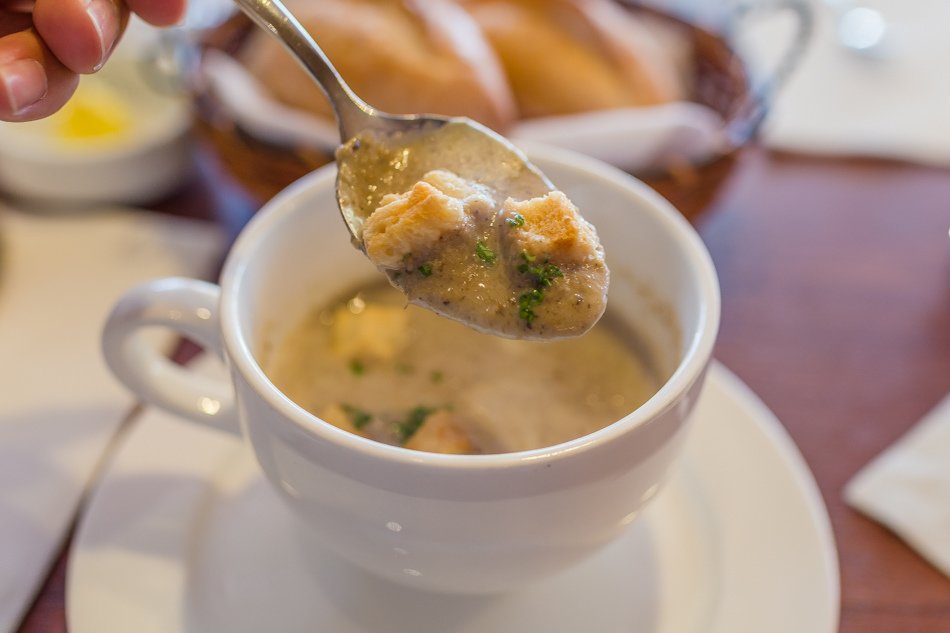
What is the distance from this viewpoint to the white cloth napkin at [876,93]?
174 centimetres

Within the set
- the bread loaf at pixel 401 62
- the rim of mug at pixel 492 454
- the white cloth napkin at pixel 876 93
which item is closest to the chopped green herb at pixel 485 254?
the rim of mug at pixel 492 454

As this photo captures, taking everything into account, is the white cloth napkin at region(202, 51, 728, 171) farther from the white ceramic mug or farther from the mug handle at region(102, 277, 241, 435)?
the mug handle at region(102, 277, 241, 435)

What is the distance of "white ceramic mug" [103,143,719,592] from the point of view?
708mm

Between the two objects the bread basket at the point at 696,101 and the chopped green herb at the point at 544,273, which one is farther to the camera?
the bread basket at the point at 696,101

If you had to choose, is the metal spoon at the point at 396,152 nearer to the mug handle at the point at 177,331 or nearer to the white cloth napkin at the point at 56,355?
the mug handle at the point at 177,331

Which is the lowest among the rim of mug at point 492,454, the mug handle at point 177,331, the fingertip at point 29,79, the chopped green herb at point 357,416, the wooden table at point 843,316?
the wooden table at point 843,316

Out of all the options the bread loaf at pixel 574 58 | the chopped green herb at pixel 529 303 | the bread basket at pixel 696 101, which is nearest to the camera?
the chopped green herb at pixel 529 303

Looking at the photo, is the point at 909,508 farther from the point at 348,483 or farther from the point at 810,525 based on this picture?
the point at 348,483

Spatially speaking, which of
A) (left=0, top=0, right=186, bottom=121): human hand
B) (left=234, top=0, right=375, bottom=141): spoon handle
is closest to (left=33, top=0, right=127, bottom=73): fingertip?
(left=0, top=0, right=186, bottom=121): human hand

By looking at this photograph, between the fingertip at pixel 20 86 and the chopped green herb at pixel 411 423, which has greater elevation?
the fingertip at pixel 20 86

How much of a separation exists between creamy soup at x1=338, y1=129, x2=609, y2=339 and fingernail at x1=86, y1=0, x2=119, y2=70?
1.00ft

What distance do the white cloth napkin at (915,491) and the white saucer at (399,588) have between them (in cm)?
13

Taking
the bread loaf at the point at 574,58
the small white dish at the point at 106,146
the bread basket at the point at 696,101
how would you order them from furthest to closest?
the bread loaf at the point at 574,58 < the small white dish at the point at 106,146 < the bread basket at the point at 696,101

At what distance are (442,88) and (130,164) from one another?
1.74 ft
